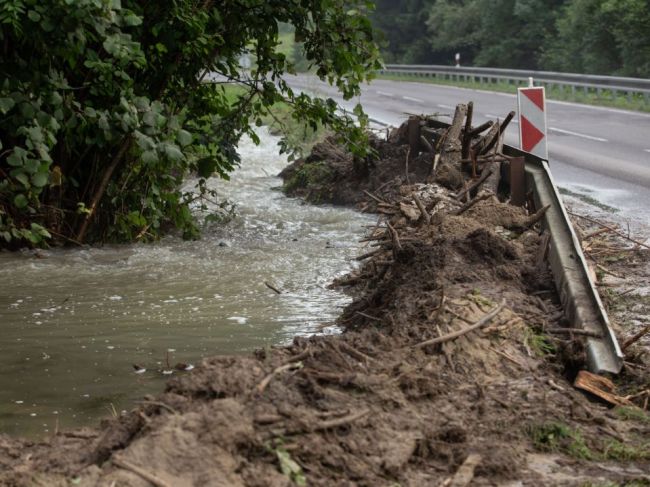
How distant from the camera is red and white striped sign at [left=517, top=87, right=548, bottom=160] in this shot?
445 inches

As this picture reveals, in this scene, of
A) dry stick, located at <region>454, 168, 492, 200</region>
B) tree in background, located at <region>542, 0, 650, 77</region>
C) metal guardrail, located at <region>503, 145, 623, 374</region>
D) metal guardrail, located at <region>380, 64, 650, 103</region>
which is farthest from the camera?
tree in background, located at <region>542, 0, 650, 77</region>

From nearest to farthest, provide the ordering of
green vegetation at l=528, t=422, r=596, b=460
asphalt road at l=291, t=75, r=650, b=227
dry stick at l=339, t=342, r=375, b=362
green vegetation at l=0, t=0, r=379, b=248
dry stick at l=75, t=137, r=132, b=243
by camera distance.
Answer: green vegetation at l=528, t=422, r=596, b=460 < dry stick at l=339, t=342, r=375, b=362 < green vegetation at l=0, t=0, r=379, b=248 < dry stick at l=75, t=137, r=132, b=243 < asphalt road at l=291, t=75, r=650, b=227

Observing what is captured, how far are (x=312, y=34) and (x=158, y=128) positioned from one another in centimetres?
286

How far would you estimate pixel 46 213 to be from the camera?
10.3 metres

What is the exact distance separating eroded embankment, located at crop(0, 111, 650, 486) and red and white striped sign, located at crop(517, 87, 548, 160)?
5.09 metres

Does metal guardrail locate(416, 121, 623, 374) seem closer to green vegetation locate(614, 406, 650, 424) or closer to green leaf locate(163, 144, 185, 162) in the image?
green vegetation locate(614, 406, 650, 424)

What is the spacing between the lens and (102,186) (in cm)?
1041

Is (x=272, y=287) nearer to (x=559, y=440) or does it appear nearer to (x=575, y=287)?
(x=575, y=287)

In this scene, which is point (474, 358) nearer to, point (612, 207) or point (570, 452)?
point (570, 452)

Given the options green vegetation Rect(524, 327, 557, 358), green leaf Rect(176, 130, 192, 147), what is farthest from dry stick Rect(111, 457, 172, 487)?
green leaf Rect(176, 130, 192, 147)

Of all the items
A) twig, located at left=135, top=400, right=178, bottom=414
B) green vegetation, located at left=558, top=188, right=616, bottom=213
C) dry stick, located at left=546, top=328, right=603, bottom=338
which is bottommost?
Result: green vegetation, located at left=558, top=188, right=616, bottom=213

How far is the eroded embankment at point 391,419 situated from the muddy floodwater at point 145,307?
1.13 m

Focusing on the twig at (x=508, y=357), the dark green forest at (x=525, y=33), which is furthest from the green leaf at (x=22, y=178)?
the dark green forest at (x=525, y=33)

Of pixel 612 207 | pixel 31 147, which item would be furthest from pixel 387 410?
pixel 612 207
